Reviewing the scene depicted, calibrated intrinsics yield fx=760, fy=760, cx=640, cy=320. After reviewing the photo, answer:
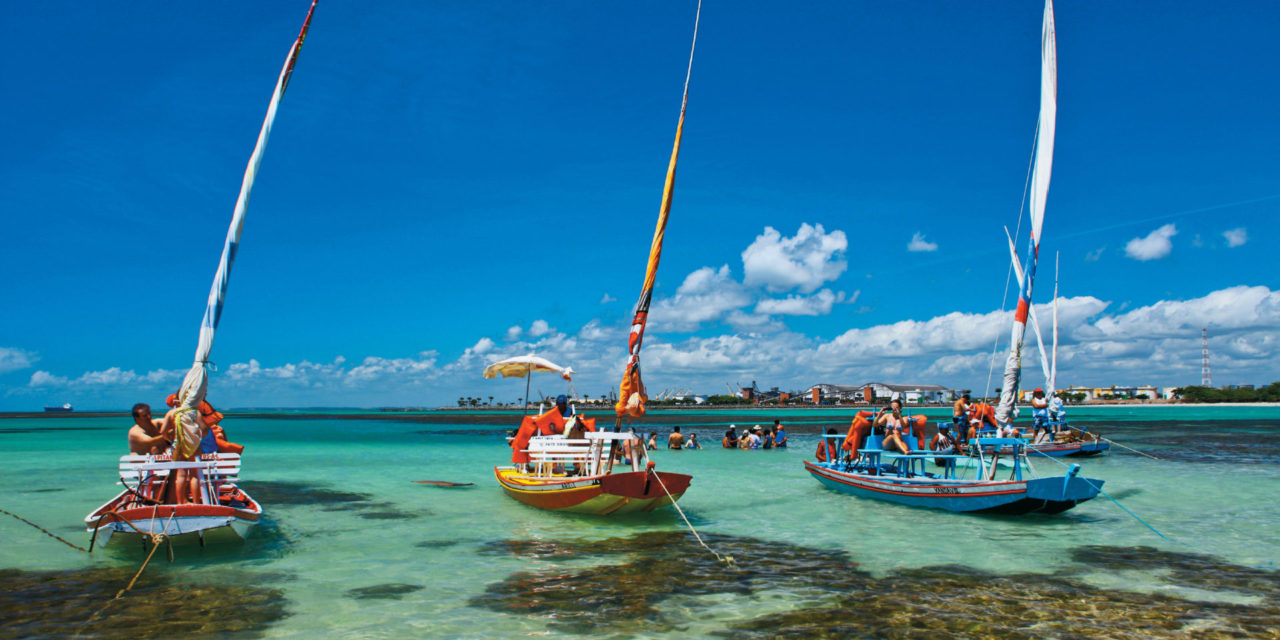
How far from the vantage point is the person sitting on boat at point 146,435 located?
1127 centimetres

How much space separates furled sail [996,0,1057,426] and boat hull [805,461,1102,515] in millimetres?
1274

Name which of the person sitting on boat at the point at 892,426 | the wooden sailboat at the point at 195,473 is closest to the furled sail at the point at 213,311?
the wooden sailboat at the point at 195,473

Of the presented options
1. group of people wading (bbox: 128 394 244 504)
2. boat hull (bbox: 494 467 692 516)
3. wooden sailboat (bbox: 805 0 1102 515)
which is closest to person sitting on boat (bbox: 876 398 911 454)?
wooden sailboat (bbox: 805 0 1102 515)

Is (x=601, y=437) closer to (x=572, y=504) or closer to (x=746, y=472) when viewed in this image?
(x=572, y=504)

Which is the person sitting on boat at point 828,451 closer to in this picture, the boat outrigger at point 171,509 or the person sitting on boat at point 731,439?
the boat outrigger at point 171,509

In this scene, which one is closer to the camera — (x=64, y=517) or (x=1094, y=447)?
(x=64, y=517)

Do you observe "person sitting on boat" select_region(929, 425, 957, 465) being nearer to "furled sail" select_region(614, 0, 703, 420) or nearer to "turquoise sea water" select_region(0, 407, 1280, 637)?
"turquoise sea water" select_region(0, 407, 1280, 637)

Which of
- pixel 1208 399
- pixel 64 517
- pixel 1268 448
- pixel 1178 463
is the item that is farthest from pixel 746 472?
pixel 1208 399

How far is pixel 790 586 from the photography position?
33.7ft

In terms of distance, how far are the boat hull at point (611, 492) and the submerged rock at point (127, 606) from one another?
5.70 metres

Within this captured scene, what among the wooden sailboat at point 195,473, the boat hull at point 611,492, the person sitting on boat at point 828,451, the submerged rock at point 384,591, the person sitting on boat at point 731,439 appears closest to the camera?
the wooden sailboat at point 195,473

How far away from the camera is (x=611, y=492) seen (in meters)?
13.9

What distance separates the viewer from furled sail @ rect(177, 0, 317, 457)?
9.20 meters

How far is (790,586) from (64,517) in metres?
16.1
